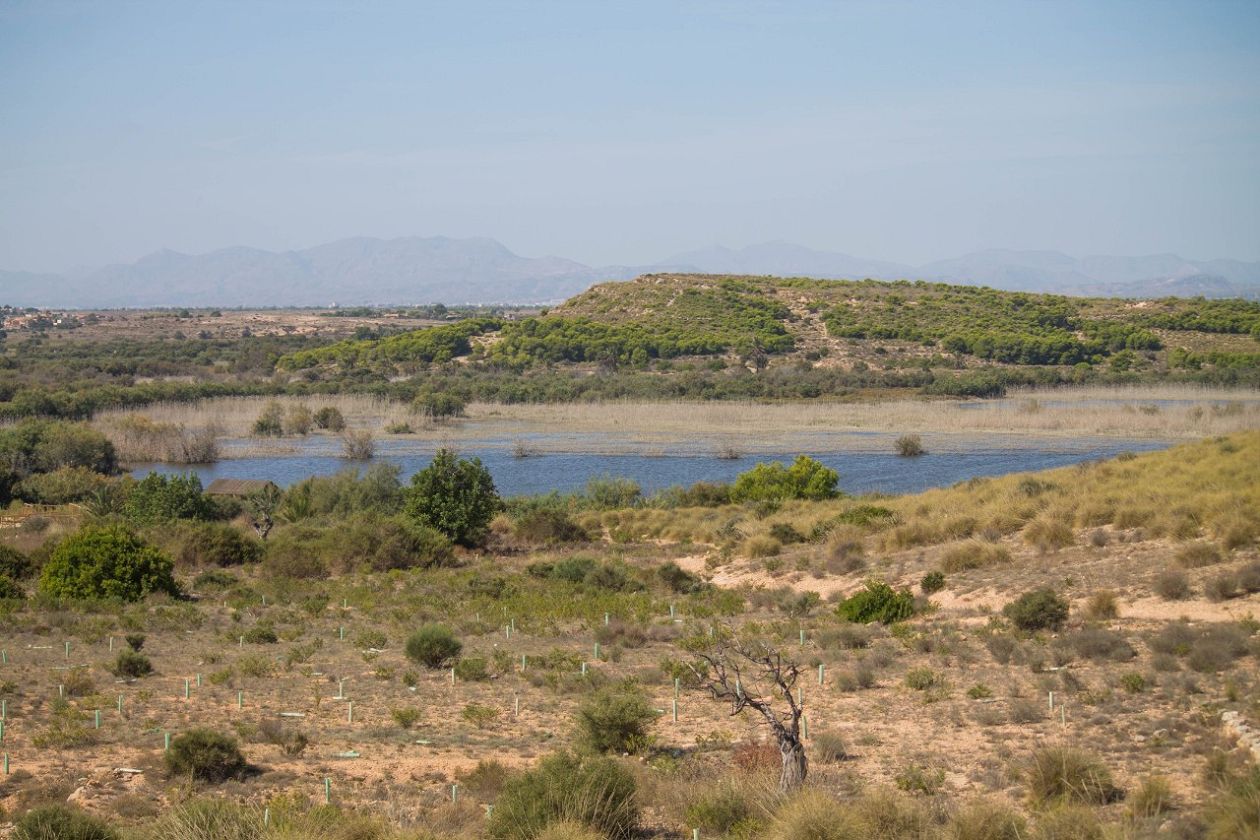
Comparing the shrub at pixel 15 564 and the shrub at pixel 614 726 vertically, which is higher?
the shrub at pixel 614 726

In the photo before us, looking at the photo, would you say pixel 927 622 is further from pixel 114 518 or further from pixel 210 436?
pixel 210 436

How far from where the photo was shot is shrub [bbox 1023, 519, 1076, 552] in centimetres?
2033

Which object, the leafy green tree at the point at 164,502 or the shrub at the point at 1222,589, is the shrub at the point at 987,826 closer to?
the shrub at the point at 1222,589

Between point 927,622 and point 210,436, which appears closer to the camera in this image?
point 927,622

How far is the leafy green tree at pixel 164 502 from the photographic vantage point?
32.2m

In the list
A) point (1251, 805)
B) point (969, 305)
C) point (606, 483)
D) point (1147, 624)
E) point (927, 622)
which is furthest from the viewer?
point (969, 305)

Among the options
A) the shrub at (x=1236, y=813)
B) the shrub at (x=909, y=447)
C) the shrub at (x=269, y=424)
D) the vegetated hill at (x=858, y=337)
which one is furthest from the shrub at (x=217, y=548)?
Answer: the vegetated hill at (x=858, y=337)

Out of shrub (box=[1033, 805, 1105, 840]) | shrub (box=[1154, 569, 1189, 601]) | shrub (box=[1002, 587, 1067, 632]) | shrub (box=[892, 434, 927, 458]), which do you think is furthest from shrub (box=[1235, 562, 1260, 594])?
shrub (box=[892, 434, 927, 458])

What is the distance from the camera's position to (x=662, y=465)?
47.8 m

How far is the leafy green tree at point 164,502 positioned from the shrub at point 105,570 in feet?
30.7

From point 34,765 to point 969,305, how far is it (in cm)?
9361

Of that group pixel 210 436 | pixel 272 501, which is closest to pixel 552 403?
pixel 210 436

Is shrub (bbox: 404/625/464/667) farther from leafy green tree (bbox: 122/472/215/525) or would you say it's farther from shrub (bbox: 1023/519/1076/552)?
leafy green tree (bbox: 122/472/215/525)

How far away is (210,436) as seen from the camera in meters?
51.8
